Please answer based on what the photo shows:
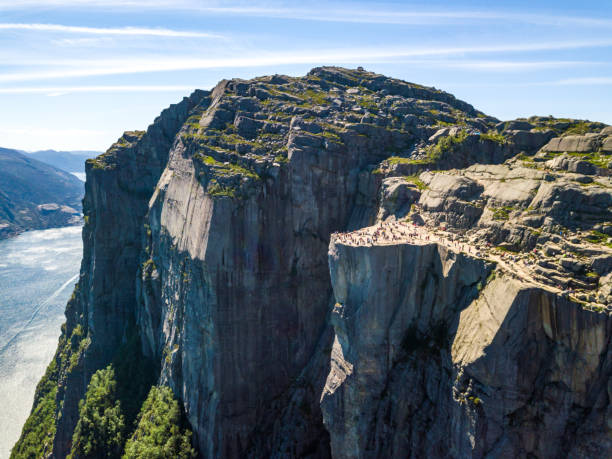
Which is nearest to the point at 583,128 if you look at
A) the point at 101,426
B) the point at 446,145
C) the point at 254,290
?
the point at 446,145

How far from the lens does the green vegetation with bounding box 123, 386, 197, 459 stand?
55.8m

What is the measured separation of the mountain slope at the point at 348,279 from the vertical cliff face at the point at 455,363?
143 millimetres

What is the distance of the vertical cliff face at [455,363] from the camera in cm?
2828

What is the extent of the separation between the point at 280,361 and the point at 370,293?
2487 centimetres

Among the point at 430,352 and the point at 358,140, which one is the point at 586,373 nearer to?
the point at 430,352

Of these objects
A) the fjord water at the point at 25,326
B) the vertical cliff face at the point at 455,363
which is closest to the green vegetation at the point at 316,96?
the vertical cliff face at the point at 455,363

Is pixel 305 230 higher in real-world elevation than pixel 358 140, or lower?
lower

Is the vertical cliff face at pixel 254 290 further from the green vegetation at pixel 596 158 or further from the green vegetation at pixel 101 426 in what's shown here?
the green vegetation at pixel 596 158

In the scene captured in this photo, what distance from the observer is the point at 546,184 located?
34.9 meters

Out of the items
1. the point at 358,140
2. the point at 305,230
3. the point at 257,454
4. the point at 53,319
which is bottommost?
the point at 53,319

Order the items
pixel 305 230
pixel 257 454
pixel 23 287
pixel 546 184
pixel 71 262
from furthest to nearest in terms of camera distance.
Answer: pixel 71 262 → pixel 23 287 → pixel 305 230 → pixel 257 454 → pixel 546 184

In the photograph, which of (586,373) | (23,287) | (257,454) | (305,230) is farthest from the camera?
(23,287)

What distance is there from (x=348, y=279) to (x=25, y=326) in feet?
456

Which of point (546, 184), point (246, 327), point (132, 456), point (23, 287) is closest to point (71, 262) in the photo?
point (23, 287)
